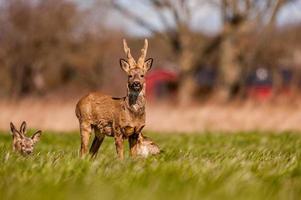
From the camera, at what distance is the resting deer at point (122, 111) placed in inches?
286

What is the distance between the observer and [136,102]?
739cm

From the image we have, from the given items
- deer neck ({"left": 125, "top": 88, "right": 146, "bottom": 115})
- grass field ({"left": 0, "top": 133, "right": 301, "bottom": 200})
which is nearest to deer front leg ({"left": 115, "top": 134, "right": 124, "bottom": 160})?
deer neck ({"left": 125, "top": 88, "right": 146, "bottom": 115})

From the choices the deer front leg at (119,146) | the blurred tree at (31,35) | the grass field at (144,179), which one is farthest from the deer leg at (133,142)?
the blurred tree at (31,35)

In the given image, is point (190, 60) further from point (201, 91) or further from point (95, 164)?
point (95, 164)

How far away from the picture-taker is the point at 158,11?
3566 cm

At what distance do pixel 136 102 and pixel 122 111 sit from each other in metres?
0.19

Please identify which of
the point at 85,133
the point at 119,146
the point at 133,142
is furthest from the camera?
the point at 85,133

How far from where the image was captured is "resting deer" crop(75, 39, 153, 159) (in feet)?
23.9

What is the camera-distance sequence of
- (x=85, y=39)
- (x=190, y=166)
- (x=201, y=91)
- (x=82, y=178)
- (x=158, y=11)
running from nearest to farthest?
1. (x=82, y=178)
2. (x=190, y=166)
3. (x=158, y=11)
4. (x=201, y=91)
5. (x=85, y=39)

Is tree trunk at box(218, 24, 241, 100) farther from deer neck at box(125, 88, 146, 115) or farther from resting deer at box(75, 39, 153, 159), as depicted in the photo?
deer neck at box(125, 88, 146, 115)

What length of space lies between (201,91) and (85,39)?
14.3 meters

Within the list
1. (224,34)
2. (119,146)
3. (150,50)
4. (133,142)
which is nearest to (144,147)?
(133,142)

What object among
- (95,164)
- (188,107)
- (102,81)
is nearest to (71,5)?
(102,81)

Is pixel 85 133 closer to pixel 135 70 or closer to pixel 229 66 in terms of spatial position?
pixel 135 70
